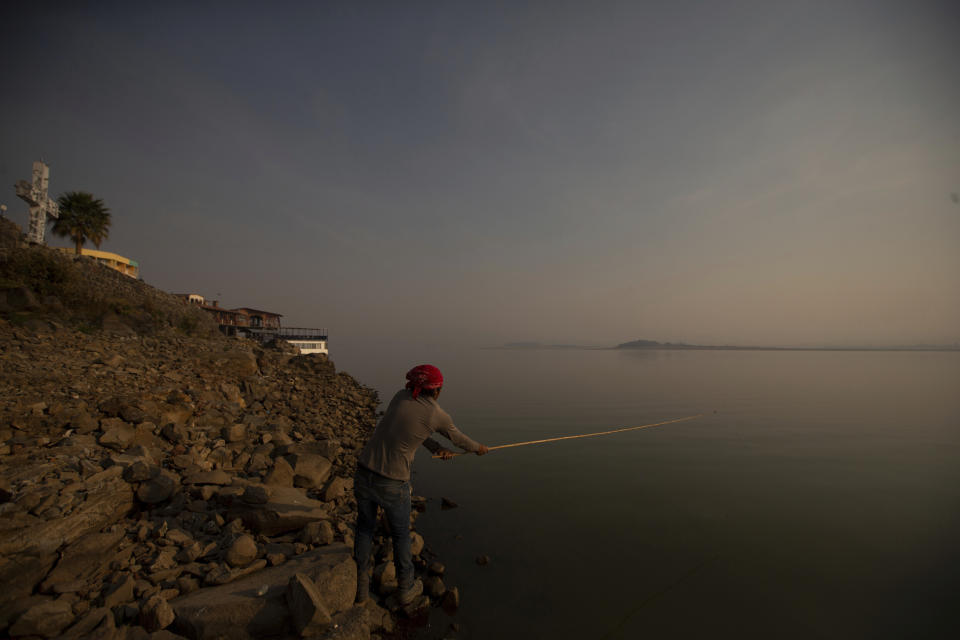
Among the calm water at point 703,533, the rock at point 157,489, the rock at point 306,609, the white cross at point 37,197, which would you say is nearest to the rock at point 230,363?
the calm water at point 703,533

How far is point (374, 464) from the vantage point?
441cm

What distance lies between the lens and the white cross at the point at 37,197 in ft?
91.2

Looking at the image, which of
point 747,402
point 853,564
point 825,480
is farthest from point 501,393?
point 853,564

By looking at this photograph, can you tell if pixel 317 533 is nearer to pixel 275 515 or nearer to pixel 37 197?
pixel 275 515

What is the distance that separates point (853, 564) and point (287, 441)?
12.4m

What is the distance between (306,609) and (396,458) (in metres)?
1.64

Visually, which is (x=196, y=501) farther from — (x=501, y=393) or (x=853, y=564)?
(x=501, y=393)

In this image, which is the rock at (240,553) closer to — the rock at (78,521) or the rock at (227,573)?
the rock at (227,573)

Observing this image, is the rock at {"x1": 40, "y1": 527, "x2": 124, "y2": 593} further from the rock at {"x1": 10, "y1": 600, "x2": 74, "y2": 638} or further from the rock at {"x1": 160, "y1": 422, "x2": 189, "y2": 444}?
the rock at {"x1": 160, "y1": 422, "x2": 189, "y2": 444}

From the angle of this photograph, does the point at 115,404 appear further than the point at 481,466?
No

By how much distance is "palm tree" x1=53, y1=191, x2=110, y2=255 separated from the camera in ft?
107

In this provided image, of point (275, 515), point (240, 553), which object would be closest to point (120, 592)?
point (240, 553)

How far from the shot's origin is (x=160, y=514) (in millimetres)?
5531

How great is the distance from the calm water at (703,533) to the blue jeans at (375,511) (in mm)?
1255
